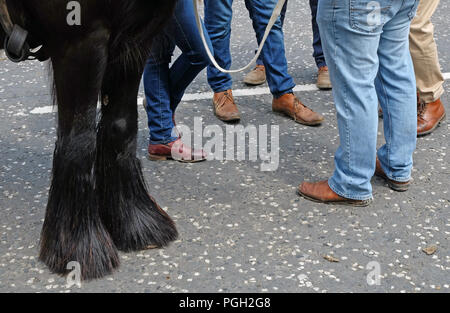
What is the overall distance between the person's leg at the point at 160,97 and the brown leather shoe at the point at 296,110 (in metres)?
0.84

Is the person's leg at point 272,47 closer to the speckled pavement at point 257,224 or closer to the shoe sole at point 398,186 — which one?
the speckled pavement at point 257,224

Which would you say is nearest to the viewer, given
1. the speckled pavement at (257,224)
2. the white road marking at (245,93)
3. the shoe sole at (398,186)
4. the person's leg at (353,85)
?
the speckled pavement at (257,224)

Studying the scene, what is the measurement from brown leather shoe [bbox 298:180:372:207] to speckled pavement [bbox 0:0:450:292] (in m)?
0.04

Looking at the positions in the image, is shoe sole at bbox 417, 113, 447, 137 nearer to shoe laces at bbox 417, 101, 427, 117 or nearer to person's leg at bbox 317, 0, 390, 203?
shoe laces at bbox 417, 101, 427, 117

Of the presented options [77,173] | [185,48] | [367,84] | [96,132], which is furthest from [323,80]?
[77,173]

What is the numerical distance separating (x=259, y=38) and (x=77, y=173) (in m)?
2.08

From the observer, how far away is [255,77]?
469 cm

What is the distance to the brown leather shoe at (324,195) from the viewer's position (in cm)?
311

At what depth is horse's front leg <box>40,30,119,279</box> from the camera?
2246mm

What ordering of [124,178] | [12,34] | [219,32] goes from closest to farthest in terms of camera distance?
[12,34] → [124,178] → [219,32]

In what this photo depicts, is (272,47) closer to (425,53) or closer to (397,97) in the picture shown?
(425,53)

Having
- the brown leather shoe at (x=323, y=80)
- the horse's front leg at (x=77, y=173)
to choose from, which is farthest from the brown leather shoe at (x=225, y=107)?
the horse's front leg at (x=77, y=173)

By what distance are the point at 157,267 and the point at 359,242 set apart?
2.89ft
